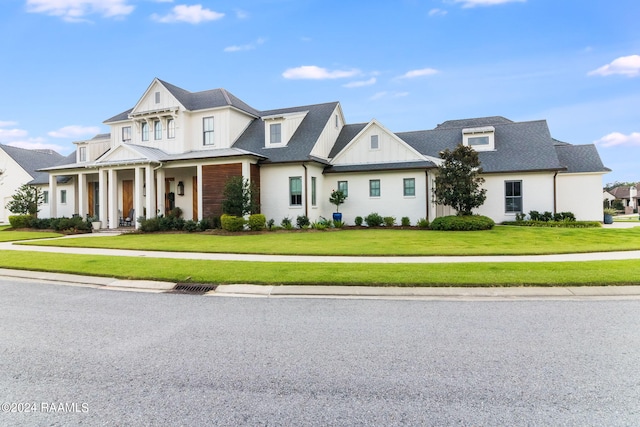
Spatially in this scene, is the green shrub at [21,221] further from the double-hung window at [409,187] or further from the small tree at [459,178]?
→ the small tree at [459,178]

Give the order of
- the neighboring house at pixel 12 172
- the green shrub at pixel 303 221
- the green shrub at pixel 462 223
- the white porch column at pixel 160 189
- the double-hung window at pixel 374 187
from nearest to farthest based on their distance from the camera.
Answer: the green shrub at pixel 462 223, the green shrub at pixel 303 221, the double-hung window at pixel 374 187, the white porch column at pixel 160 189, the neighboring house at pixel 12 172

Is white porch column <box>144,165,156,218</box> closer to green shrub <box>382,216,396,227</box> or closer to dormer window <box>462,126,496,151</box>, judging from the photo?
green shrub <box>382,216,396,227</box>

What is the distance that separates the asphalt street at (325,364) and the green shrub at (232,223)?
13265 millimetres

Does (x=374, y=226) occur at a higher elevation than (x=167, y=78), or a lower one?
lower

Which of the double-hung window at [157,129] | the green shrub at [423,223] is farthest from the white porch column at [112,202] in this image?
the green shrub at [423,223]

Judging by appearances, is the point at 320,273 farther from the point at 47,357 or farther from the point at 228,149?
the point at 228,149

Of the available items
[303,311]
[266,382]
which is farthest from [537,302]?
[266,382]

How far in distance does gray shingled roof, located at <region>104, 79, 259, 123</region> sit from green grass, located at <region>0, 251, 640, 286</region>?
1685cm

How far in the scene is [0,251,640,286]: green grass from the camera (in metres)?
8.05

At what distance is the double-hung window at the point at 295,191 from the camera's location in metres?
22.4

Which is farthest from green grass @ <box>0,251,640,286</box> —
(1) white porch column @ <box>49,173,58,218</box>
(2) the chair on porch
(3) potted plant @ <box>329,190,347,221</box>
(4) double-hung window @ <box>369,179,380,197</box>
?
(1) white porch column @ <box>49,173,58,218</box>

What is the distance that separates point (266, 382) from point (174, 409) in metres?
0.85

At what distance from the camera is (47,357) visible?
4.32 metres

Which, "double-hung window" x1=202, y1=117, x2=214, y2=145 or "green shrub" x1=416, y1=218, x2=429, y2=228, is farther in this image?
"double-hung window" x1=202, y1=117, x2=214, y2=145
